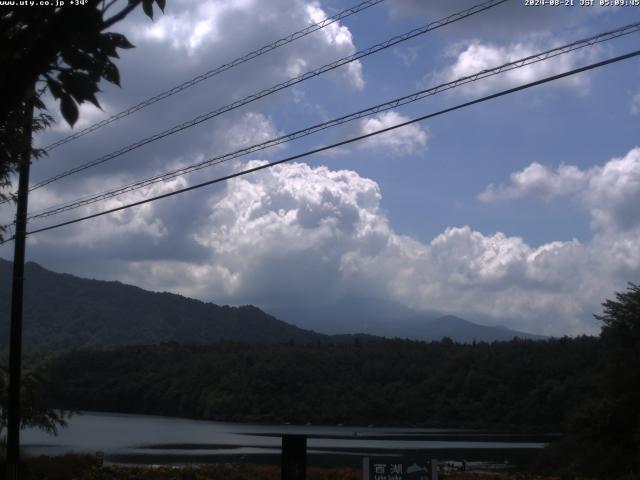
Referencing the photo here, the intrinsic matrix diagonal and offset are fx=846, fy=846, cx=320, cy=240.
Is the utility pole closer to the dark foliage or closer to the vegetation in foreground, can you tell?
the dark foliage

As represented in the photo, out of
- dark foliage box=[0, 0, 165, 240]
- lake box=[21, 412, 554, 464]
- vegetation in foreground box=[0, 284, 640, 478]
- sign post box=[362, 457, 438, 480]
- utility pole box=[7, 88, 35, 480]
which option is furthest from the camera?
vegetation in foreground box=[0, 284, 640, 478]

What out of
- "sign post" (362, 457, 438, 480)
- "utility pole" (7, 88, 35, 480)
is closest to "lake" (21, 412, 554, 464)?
"utility pole" (7, 88, 35, 480)

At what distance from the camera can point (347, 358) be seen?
11381cm

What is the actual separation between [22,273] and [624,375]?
67.1 ft

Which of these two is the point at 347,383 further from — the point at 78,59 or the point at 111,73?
the point at 78,59

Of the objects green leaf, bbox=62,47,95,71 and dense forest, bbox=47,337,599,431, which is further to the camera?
dense forest, bbox=47,337,599,431

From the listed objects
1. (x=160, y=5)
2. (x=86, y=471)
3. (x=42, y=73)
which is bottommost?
(x=86, y=471)

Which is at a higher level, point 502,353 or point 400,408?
point 502,353

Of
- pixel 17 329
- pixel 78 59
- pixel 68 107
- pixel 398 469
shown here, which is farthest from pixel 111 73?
pixel 17 329

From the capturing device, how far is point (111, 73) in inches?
179

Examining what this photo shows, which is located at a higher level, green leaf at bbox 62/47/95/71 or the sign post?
green leaf at bbox 62/47/95/71

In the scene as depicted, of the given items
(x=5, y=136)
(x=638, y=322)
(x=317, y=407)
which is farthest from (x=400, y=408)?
(x=5, y=136)

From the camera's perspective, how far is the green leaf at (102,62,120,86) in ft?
14.7

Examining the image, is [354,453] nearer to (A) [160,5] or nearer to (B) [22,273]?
(B) [22,273]
